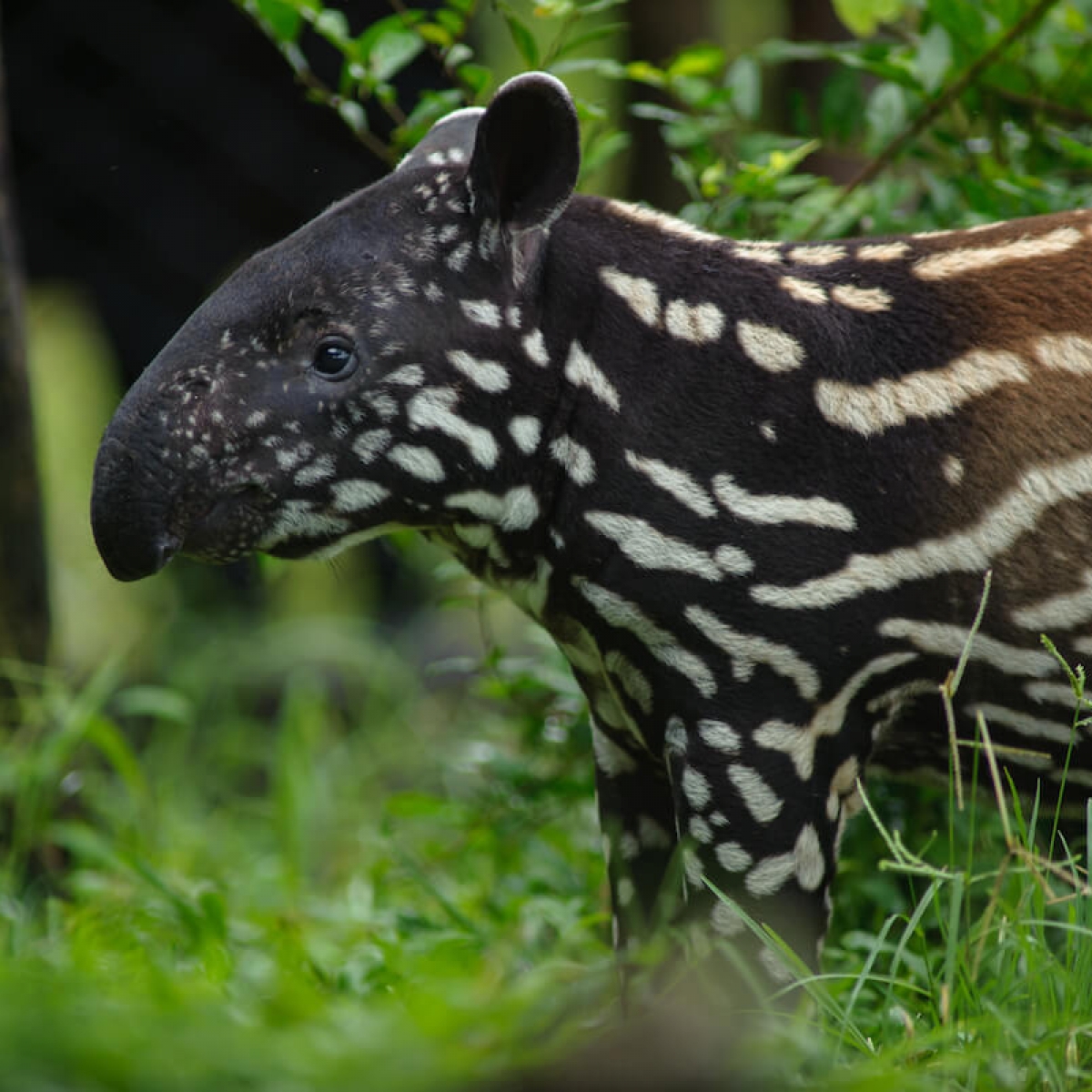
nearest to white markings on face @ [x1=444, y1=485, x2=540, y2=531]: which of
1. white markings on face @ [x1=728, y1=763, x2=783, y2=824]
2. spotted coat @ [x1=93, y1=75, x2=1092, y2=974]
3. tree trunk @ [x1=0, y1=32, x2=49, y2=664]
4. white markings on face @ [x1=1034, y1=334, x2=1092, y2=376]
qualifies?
spotted coat @ [x1=93, y1=75, x2=1092, y2=974]

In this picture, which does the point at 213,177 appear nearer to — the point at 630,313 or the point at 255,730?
the point at 255,730

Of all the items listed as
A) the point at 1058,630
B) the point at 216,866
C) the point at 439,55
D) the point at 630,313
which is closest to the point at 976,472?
the point at 1058,630

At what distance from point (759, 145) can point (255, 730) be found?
11.3ft

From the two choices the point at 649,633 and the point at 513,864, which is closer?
the point at 649,633

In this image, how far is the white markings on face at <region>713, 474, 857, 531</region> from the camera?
2906 mm

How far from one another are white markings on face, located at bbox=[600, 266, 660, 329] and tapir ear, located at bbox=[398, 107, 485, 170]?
350 mm

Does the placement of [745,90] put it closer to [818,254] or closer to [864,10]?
[864,10]

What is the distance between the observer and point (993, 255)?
306 centimetres

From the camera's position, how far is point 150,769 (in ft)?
19.3

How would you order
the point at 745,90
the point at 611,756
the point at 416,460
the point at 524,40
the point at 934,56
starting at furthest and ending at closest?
the point at 745,90 → the point at 934,56 → the point at 524,40 → the point at 611,756 → the point at 416,460

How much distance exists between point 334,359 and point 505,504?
0.41 meters

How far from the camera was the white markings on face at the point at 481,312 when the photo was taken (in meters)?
2.97

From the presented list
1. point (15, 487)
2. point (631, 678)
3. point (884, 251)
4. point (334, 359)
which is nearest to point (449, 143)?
point (334, 359)

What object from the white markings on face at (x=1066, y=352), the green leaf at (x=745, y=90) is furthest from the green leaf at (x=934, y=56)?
the white markings on face at (x=1066, y=352)
